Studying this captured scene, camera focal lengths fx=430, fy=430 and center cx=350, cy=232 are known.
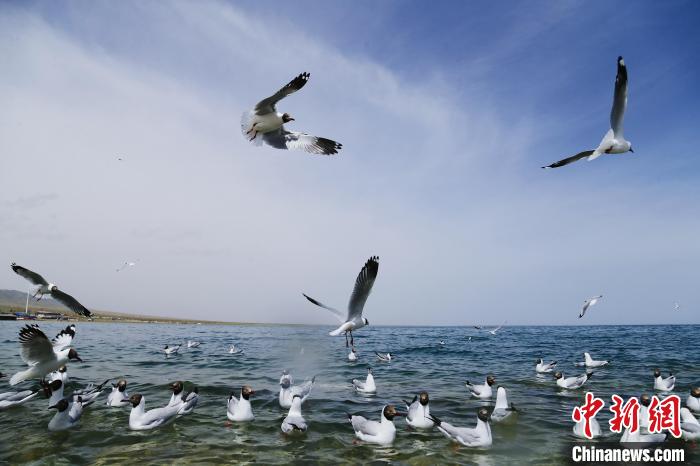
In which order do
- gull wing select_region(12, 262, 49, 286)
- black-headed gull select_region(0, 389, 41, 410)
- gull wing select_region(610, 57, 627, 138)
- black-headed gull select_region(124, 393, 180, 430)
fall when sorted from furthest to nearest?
gull wing select_region(12, 262, 49, 286) < black-headed gull select_region(0, 389, 41, 410) < black-headed gull select_region(124, 393, 180, 430) < gull wing select_region(610, 57, 627, 138)

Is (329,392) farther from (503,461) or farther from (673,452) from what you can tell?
(673,452)

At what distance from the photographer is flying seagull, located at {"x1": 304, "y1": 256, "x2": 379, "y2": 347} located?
8367mm

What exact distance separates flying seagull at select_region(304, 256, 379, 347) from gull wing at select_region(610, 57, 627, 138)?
5.44 metres

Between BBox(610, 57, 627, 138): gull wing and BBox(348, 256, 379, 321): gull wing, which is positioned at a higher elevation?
BBox(610, 57, 627, 138): gull wing

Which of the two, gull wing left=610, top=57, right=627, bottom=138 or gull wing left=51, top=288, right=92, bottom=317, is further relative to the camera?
gull wing left=51, top=288, right=92, bottom=317

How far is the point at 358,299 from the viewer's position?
28.6 ft

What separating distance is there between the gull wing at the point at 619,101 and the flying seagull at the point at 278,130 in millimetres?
5909

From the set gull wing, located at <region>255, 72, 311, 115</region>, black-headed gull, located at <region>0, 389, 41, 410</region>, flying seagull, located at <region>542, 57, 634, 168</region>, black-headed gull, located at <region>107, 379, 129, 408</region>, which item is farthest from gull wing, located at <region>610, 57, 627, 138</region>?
black-headed gull, located at <region>0, 389, 41, 410</region>

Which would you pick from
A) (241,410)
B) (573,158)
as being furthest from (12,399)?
(573,158)

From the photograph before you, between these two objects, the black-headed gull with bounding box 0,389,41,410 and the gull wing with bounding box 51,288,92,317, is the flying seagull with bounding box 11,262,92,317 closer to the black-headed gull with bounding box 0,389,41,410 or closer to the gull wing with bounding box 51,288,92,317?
the gull wing with bounding box 51,288,92,317

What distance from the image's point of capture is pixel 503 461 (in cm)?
693

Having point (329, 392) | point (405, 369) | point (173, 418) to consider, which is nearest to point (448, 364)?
point (405, 369)

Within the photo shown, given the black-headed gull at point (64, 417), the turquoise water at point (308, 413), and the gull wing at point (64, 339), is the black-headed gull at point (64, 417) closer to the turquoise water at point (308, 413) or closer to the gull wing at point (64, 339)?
the turquoise water at point (308, 413)

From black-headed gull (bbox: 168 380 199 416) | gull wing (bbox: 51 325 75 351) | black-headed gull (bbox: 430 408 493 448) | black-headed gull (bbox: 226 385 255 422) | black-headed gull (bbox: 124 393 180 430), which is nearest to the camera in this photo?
black-headed gull (bbox: 430 408 493 448)
